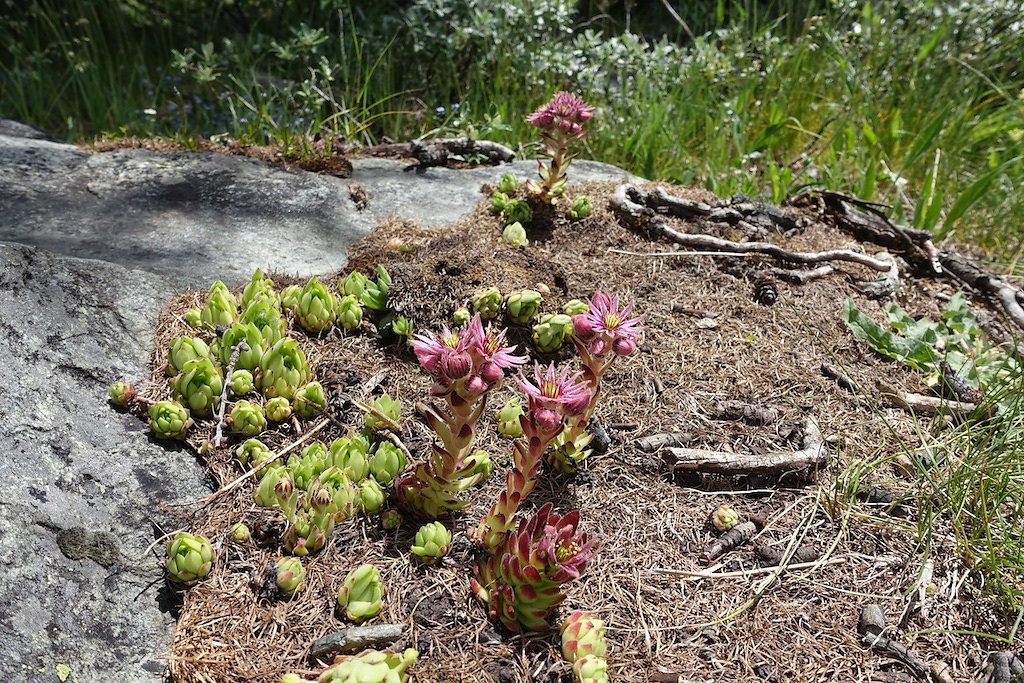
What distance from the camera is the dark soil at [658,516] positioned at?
200cm

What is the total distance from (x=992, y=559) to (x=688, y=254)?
1.67 meters

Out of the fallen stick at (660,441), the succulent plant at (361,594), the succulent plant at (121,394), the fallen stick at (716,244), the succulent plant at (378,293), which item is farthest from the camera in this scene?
the fallen stick at (716,244)

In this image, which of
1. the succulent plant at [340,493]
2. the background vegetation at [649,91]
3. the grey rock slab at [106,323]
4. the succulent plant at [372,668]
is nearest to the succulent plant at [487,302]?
Result: the grey rock slab at [106,323]

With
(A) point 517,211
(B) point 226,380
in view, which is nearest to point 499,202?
(A) point 517,211

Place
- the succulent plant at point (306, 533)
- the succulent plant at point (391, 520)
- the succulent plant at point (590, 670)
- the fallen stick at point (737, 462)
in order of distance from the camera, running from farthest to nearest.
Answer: the fallen stick at point (737, 462)
the succulent plant at point (391, 520)
the succulent plant at point (306, 533)
the succulent plant at point (590, 670)

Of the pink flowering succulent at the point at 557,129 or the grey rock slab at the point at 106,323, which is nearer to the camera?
the grey rock slab at the point at 106,323

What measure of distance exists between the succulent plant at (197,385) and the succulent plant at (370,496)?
585 mm

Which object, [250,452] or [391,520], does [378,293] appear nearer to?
[250,452]

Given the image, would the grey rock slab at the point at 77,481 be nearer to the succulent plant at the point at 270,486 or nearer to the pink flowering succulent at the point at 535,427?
the succulent plant at the point at 270,486

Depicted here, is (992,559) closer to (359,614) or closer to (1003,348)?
(1003,348)

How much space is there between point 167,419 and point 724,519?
171 cm

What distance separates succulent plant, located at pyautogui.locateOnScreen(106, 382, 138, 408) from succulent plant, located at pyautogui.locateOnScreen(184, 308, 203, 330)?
1.13ft

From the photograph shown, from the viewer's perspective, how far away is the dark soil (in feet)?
6.56

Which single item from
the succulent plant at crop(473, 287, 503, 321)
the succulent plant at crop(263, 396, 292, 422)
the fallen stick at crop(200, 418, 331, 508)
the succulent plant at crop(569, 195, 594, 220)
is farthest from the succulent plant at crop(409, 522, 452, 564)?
the succulent plant at crop(569, 195, 594, 220)
